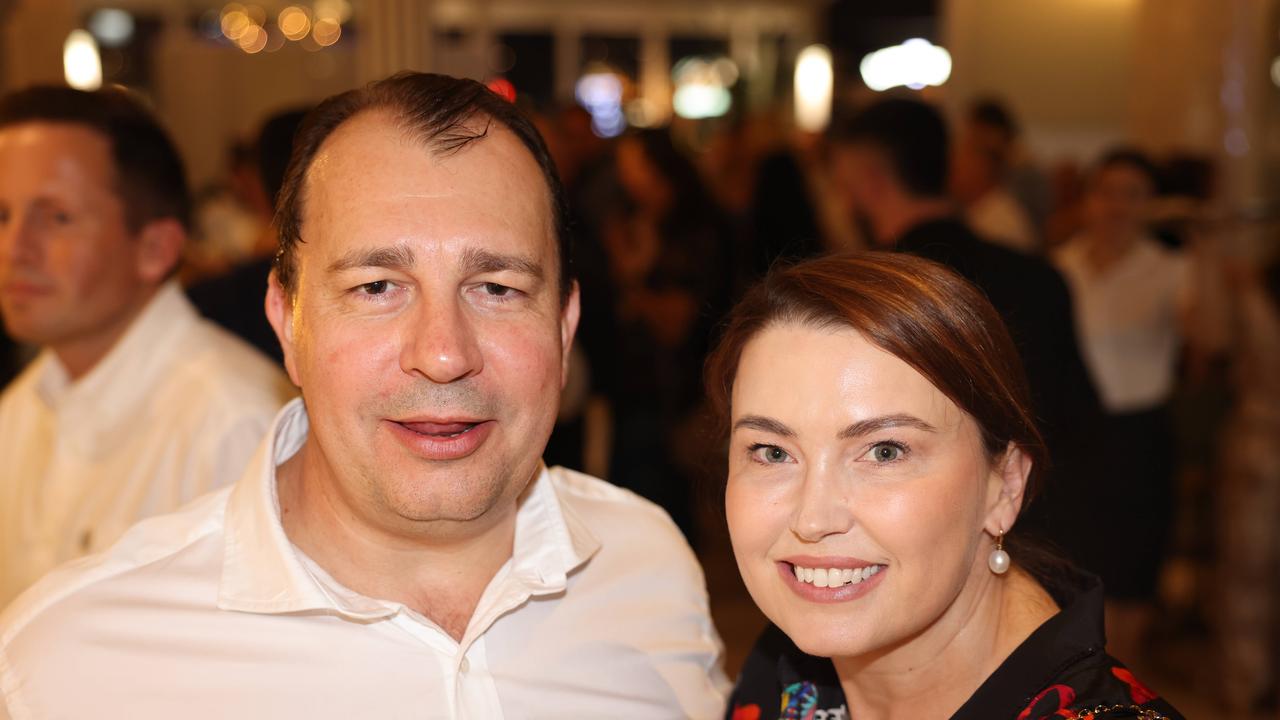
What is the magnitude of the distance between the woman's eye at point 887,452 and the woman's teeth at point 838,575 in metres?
0.13

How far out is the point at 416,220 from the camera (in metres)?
1.61

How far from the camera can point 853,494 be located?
1541 millimetres

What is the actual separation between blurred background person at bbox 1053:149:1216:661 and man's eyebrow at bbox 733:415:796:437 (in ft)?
9.09

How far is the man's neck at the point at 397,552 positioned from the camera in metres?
1.73

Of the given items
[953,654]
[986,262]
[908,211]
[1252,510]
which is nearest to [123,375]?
[953,654]

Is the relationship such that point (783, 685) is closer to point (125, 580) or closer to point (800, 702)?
point (800, 702)

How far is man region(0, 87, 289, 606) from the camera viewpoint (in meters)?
2.39

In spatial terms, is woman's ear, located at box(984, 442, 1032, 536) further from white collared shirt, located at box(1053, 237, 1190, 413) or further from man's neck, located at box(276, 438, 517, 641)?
white collared shirt, located at box(1053, 237, 1190, 413)

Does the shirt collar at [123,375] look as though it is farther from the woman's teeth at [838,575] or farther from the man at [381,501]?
the woman's teeth at [838,575]

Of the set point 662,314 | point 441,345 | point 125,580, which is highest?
point 441,345

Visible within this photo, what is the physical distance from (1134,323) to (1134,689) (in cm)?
330

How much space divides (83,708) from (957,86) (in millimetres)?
6743

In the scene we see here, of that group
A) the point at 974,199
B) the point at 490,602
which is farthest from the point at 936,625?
the point at 974,199

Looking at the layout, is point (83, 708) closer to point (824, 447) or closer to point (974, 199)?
point (824, 447)
